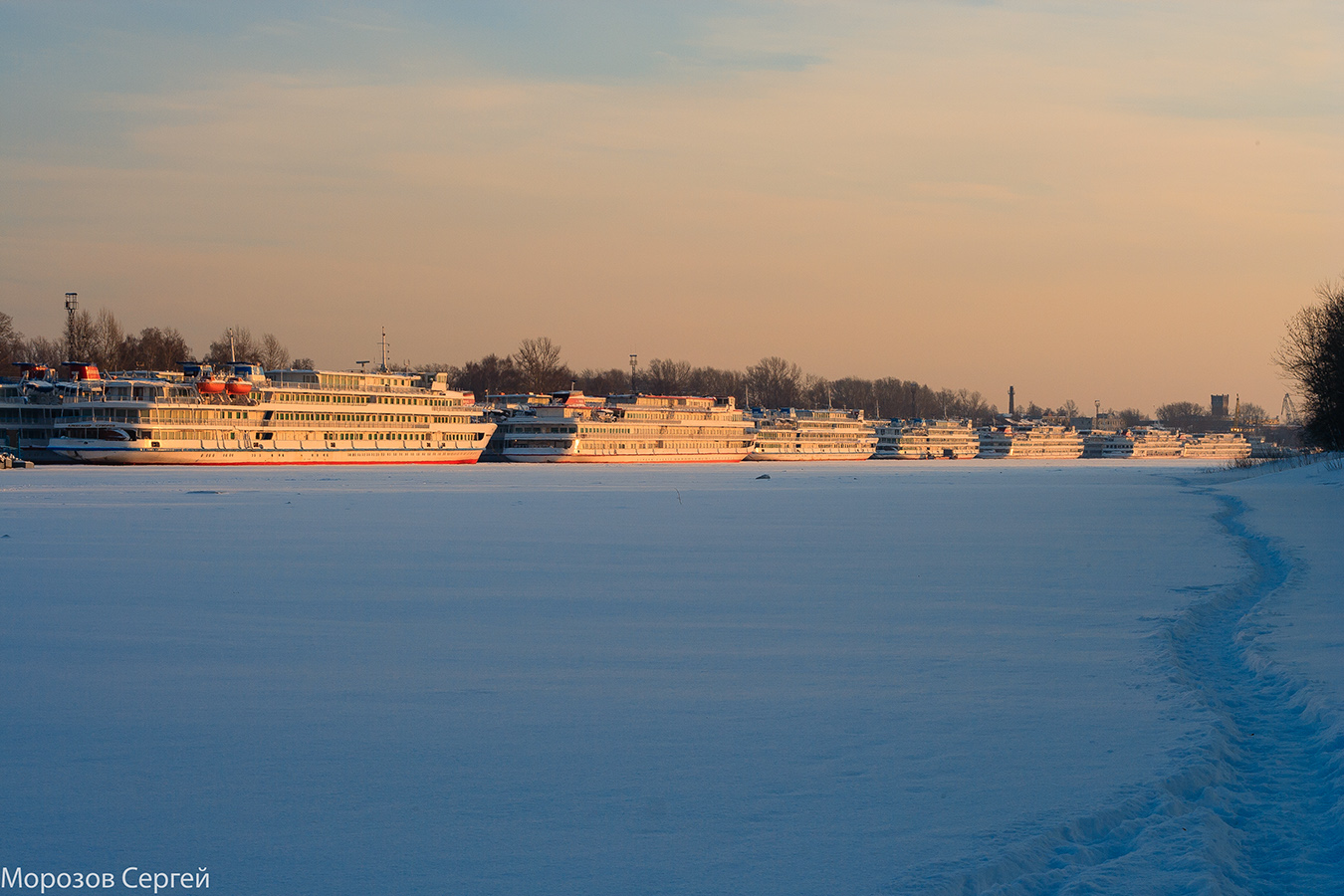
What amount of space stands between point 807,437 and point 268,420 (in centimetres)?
8387

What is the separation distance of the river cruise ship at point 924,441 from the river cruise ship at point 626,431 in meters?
39.2

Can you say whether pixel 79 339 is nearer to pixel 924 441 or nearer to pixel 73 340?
pixel 73 340

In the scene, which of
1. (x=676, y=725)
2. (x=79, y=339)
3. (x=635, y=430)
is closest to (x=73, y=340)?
(x=79, y=339)

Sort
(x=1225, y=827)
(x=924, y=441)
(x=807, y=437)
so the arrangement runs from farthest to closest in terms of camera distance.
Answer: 1. (x=924, y=441)
2. (x=807, y=437)
3. (x=1225, y=827)

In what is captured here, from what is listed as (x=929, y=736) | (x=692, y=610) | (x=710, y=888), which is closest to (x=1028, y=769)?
(x=929, y=736)

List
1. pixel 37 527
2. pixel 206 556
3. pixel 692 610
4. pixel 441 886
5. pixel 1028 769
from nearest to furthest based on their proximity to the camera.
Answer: pixel 441 886, pixel 1028 769, pixel 692 610, pixel 206 556, pixel 37 527

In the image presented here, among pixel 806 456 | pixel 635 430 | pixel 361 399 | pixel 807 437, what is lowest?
pixel 806 456

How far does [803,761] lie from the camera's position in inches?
298

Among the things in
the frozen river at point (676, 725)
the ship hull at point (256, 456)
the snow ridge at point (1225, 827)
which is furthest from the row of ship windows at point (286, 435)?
the snow ridge at point (1225, 827)

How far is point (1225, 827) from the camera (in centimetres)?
650

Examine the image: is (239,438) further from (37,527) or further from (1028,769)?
(1028,769)

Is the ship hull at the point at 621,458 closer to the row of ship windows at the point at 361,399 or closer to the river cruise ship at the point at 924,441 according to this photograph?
the row of ship windows at the point at 361,399

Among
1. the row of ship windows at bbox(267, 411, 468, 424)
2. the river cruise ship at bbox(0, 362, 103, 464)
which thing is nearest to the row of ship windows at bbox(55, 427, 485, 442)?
the row of ship windows at bbox(267, 411, 468, 424)

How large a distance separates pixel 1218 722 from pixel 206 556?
55.4ft
